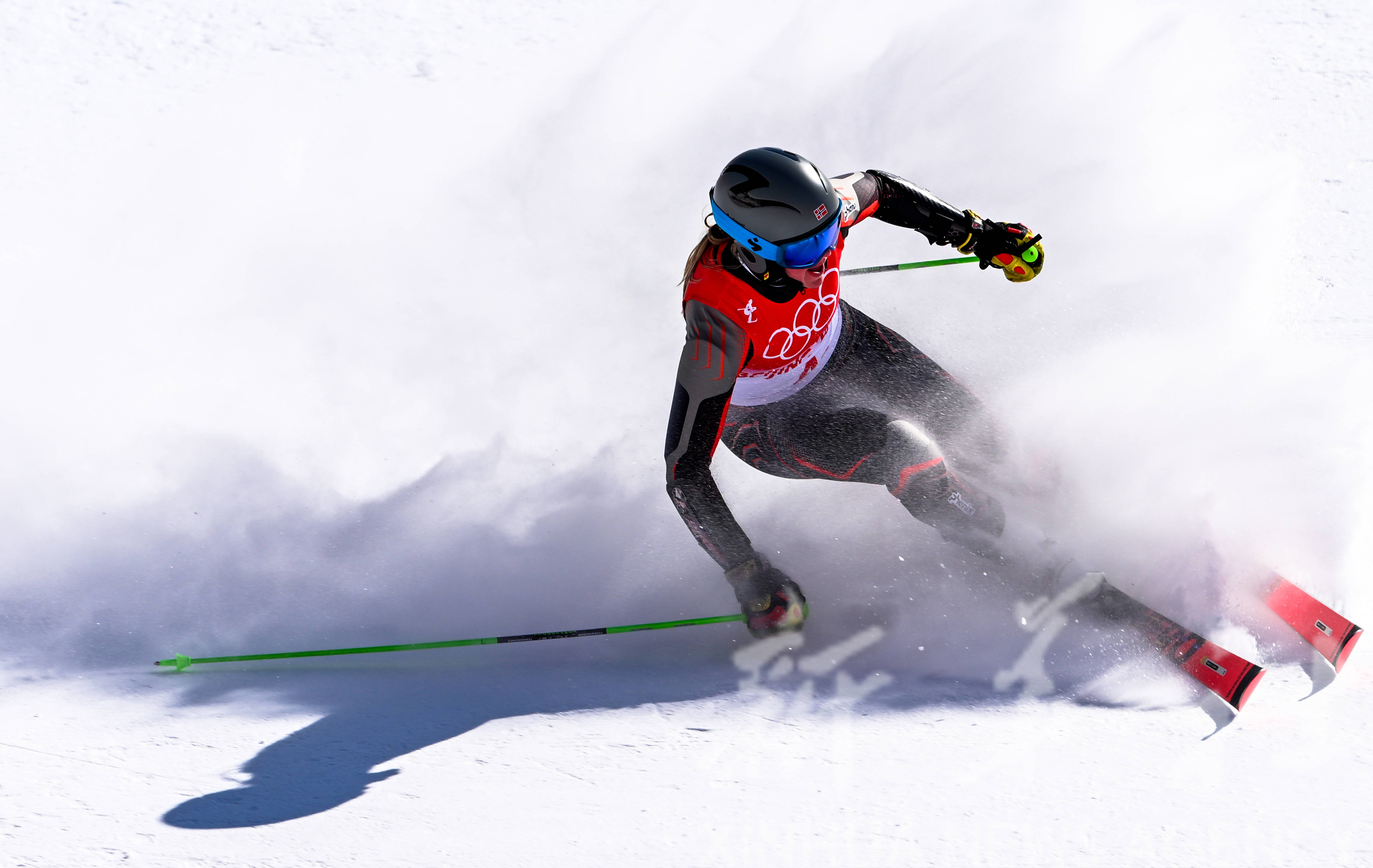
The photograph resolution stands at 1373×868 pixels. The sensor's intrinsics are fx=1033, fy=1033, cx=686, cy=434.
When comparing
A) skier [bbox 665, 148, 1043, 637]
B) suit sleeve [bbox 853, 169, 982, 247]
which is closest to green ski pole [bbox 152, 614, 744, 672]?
skier [bbox 665, 148, 1043, 637]

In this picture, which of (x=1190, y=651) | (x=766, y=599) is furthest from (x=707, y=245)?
(x=1190, y=651)

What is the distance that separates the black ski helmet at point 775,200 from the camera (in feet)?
8.52

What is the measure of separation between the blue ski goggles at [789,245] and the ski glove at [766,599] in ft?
2.71

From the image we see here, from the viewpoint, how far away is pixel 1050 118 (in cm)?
513

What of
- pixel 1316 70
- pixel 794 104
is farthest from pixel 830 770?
pixel 1316 70

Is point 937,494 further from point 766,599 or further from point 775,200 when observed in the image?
point 775,200

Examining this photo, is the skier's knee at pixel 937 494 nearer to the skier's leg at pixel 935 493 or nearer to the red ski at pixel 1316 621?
the skier's leg at pixel 935 493

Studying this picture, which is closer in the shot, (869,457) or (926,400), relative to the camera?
(869,457)

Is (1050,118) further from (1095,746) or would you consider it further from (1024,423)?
(1095,746)

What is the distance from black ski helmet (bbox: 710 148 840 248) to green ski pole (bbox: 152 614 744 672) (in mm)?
1099

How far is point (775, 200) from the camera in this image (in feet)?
8.52

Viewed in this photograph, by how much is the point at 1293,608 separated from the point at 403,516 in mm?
2908

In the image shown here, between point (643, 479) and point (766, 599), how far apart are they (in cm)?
119

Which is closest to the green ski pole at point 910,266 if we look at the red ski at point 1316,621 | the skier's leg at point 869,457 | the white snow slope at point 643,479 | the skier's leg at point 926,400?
the skier's leg at point 926,400
